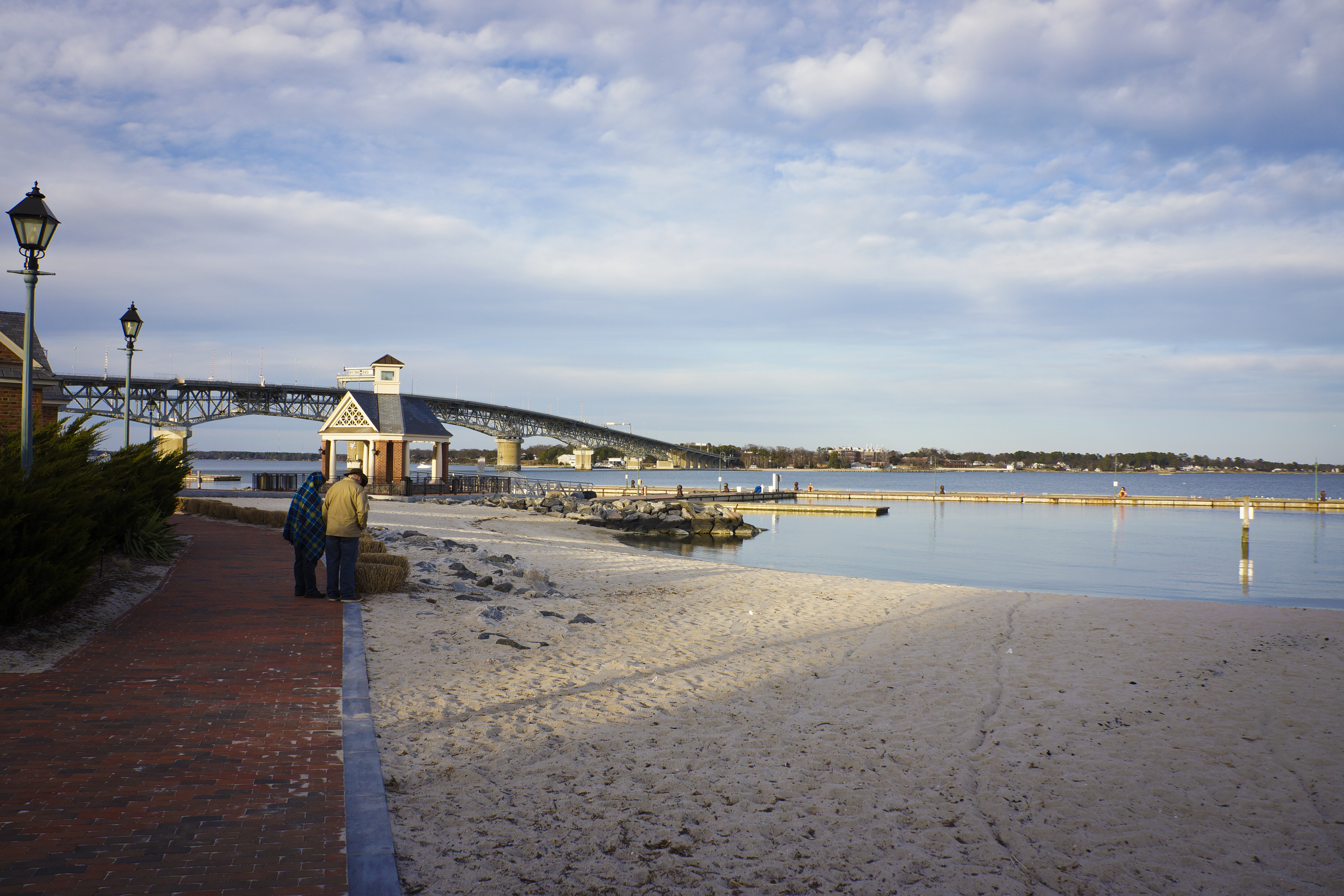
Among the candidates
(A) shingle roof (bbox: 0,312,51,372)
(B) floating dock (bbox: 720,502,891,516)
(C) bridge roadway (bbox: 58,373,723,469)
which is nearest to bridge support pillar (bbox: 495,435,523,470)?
(C) bridge roadway (bbox: 58,373,723,469)

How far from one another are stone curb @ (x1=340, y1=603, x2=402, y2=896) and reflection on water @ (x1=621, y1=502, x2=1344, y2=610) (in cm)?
1786

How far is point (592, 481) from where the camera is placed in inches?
4737

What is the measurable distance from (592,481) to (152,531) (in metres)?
107

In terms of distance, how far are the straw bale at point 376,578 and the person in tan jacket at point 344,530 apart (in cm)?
65

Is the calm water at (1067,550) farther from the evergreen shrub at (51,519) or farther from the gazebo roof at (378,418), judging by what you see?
the evergreen shrub at (51,519)

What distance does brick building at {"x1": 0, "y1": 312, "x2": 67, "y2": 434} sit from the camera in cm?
1847

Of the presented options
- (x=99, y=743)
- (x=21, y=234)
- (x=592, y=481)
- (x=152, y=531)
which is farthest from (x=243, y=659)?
(x=592, y=481)

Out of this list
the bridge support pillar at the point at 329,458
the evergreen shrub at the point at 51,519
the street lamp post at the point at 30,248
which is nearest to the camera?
the evergreen shrub at the point at 51,519

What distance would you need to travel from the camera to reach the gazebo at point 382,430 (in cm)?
3719

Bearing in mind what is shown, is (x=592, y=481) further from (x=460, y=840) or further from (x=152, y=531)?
(x=460, y=840)

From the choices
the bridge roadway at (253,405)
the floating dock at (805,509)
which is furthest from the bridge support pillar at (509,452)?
the floating dock at (805,509)

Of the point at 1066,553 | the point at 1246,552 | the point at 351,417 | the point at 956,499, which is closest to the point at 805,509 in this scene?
the point at 956,499

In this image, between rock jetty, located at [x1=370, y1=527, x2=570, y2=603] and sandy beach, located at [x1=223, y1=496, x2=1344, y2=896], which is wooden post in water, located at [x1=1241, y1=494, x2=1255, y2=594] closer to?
sandy beach, located at [x1=223, y1=496, x2=1344, y2=896]

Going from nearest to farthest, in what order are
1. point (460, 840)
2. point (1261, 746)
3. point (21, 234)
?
point (460, 840)
point (1261, 746)
point (21, 234)
